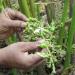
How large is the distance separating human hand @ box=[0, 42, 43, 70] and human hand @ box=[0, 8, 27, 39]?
0.49 feet

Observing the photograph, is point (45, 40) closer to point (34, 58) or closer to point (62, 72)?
point (34, 58)

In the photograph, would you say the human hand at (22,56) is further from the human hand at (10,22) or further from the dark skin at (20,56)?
the human hand at (10,22)

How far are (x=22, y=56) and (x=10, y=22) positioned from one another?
213mm

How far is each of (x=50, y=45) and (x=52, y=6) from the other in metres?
0.34

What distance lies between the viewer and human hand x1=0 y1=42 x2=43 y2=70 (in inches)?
36.6

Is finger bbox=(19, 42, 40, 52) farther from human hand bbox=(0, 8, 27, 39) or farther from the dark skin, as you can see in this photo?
human hand bbox=(0, 8, 27, 39)

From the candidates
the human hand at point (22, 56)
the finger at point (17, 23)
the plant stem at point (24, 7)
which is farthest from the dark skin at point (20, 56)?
the plant stem at point (24, 7)

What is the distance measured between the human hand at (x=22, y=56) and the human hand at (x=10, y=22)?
0.15 metres

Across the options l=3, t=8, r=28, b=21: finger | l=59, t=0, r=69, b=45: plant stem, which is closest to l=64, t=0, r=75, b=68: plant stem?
l=59, t=0, r=69, b=45: plant stem

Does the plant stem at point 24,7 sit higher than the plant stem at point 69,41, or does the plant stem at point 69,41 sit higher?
the plant stem at point 24,7

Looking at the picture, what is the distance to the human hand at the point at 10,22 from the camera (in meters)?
1.10

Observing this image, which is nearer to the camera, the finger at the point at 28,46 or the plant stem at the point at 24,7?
the finger at the point at 28,46

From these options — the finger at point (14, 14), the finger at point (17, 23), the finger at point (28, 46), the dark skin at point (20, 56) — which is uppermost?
the finger at point (14, 14)

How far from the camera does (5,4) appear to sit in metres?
1.29
